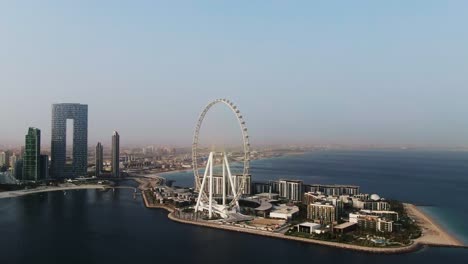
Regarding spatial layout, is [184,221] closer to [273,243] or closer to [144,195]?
[273,243]

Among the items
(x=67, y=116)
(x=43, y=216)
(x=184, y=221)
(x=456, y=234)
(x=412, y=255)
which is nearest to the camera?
(x=412, y=255)

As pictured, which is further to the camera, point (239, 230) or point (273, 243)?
point (239, 230)

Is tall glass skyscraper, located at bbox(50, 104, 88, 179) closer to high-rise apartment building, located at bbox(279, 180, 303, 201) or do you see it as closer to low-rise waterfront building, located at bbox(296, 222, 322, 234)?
high-rise apartment building, located at bbox(279, 180, 303, 201)

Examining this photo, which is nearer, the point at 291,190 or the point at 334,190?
the point at 291,190

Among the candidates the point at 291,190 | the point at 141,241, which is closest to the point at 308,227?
the point at 141,241

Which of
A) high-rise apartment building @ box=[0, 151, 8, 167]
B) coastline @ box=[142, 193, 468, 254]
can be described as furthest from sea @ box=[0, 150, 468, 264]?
high-rise apartment building @ box=[0, 151, 8, 167]

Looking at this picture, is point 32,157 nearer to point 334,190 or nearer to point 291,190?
point 291,190

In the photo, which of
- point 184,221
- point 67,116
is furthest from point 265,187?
point 67,116

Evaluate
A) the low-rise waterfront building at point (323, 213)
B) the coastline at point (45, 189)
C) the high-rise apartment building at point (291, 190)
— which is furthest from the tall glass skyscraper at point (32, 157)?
the low-rise waterfront building at point (323, 213)
